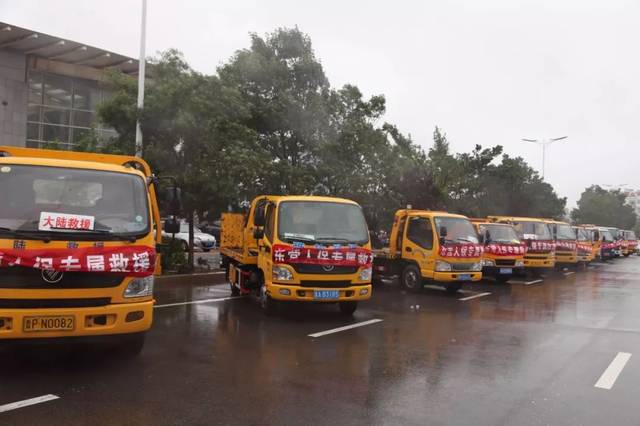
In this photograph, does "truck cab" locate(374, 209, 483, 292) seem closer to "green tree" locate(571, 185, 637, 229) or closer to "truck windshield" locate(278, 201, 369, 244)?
"truck windshield" locate(278, 201, 369, 244)

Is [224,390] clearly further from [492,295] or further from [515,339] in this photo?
[492,295]

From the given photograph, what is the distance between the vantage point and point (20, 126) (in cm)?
3047

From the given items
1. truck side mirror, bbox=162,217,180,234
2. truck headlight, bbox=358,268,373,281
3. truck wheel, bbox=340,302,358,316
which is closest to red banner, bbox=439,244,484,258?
truck wheel, bbox=340,302,358,316

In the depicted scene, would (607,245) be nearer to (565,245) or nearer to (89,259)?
(565,245)

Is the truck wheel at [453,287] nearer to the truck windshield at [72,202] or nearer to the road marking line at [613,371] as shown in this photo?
the road marking line at [613,371]

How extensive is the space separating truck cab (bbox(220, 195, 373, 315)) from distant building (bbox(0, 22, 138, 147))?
20568 millimetres

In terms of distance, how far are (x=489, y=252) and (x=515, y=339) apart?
829cm

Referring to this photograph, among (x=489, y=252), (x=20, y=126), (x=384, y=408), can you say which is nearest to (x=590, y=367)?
(x=384, y=408)

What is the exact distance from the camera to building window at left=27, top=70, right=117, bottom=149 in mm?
31500

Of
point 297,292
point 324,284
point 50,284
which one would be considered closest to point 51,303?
point 50,284

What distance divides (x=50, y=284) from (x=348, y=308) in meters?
5.57

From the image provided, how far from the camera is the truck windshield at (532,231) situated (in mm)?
18344

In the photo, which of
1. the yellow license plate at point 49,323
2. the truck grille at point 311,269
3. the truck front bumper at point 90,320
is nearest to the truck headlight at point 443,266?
the truck grille at point 311,269

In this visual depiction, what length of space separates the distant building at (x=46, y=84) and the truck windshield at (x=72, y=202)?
22.6 meters
